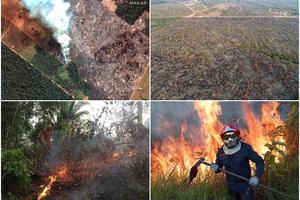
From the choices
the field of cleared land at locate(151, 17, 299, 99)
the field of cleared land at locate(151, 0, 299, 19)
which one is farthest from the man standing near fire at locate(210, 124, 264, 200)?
the field of cleared land at locate(151, 0, 299, 19)

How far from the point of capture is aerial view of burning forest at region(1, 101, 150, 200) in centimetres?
535

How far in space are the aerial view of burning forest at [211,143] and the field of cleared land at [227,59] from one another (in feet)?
0.39

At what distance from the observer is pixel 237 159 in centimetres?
483

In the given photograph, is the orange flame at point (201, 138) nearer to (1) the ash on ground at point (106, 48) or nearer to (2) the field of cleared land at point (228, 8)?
(1) the ash on ground at point (106, 48)

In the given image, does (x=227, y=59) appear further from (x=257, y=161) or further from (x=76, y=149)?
(x=76, y=149)

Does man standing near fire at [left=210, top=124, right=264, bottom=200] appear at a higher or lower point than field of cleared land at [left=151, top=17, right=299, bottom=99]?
lower

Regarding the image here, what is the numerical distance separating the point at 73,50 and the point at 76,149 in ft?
2.96

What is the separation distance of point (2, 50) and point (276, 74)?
2462 millimetres

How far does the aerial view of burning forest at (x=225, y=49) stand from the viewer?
525 cm

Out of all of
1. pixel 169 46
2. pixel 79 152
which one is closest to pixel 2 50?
pixel 79 152

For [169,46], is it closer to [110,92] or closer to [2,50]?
[110,92]

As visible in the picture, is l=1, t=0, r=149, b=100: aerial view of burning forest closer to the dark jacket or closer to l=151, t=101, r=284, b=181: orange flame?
l=151, t=101, r=284, b=181: orange flame

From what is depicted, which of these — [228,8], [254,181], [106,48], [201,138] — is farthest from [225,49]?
[254,181]

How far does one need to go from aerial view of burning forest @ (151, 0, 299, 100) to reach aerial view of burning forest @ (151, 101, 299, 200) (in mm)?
119
